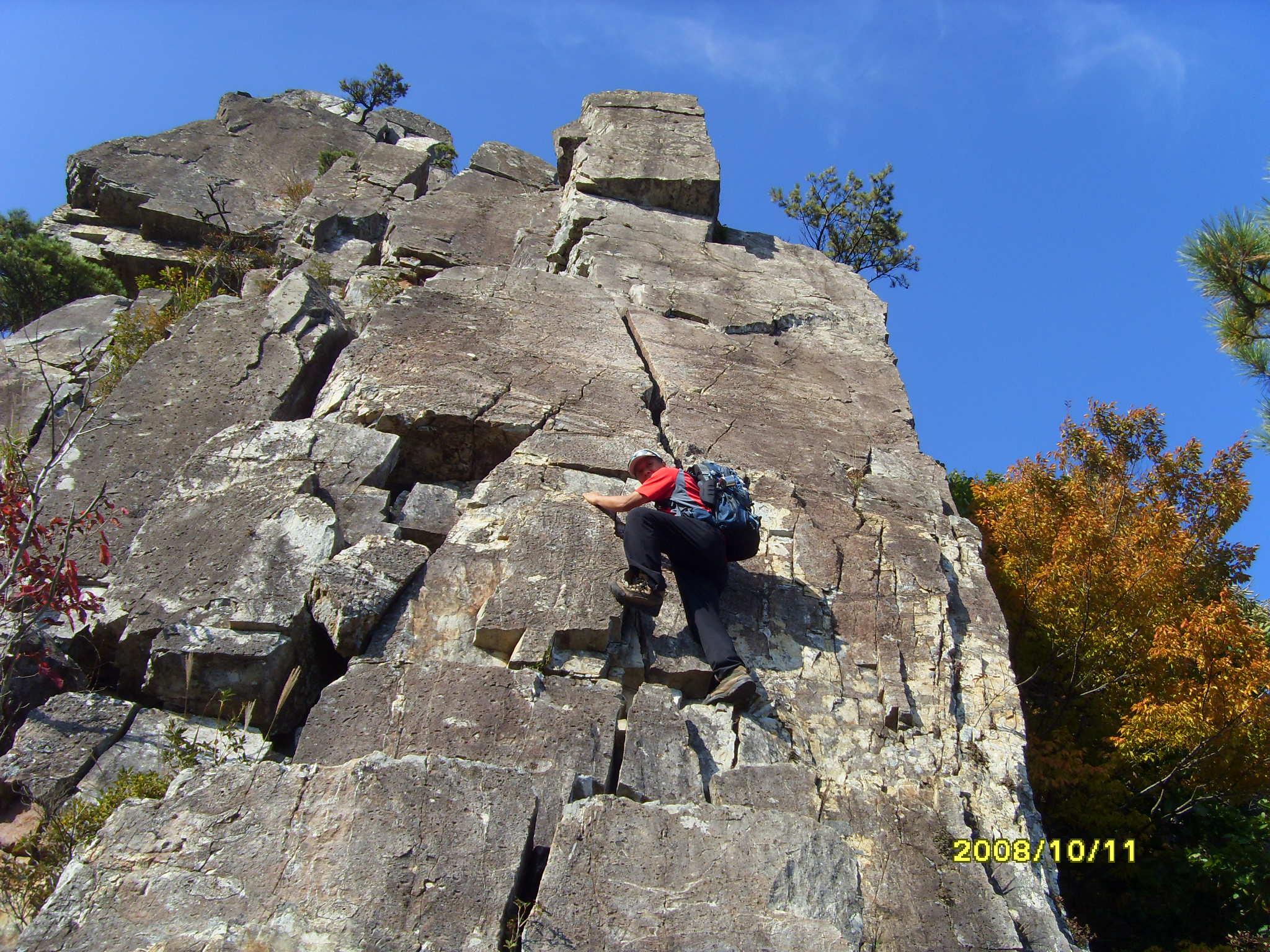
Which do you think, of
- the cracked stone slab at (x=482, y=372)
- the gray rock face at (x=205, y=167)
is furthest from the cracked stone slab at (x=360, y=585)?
the gray rock face at (x=205, y=167)

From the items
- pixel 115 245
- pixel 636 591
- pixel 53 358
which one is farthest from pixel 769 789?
pixel 115 245

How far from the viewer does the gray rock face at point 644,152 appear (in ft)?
39.6

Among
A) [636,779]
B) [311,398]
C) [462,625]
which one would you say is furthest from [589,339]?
[636,779]

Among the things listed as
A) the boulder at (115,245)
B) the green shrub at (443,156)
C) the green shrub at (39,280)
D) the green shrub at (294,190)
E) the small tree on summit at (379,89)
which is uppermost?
the small tree on summit at (379,89)

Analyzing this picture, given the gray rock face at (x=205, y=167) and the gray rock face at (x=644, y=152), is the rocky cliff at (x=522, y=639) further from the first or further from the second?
the gray rock face at (x=205, y=167)

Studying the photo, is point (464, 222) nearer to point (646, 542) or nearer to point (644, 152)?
point (644, 152)

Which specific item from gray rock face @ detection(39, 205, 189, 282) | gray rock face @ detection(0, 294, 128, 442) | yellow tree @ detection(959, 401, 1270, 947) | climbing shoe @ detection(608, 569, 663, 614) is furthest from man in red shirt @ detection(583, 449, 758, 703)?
gray rock face @ detection(39, 205, 189, 282)

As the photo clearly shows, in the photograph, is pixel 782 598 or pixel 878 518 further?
pixel 878 518

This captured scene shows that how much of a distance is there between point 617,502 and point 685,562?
55 cm

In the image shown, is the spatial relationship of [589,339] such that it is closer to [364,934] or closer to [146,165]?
[364,934]

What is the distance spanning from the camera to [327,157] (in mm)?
15477

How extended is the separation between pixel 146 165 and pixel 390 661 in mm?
11353

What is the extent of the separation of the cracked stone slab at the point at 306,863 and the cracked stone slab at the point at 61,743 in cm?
116

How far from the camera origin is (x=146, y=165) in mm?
14336
